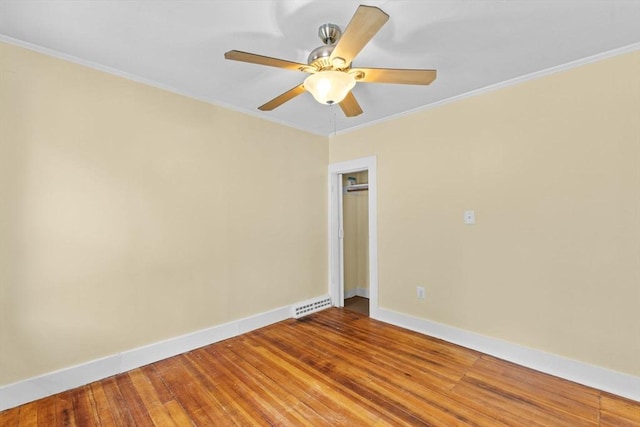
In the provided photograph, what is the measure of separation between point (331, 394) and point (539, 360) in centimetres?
169

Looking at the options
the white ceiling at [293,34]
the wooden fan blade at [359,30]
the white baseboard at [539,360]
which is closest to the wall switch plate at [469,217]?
the white baseboard at [539,360]

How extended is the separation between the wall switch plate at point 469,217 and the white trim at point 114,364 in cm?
234

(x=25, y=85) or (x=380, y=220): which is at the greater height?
(x=25, y=85)

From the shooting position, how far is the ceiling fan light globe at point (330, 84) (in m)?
1.54

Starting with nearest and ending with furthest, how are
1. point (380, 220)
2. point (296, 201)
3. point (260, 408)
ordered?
point (260, 408) < point (380, 220) < point (296, 201)

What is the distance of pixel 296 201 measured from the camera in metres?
3.50

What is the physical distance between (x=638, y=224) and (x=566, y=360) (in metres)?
1.10

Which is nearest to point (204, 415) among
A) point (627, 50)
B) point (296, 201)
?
point (296, 201)

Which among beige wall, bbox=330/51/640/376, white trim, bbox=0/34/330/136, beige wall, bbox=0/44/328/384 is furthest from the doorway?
white trim, bbox=0/34/330/136

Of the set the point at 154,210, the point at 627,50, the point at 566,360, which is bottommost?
the point at 566,360

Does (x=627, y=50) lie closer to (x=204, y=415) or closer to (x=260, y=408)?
(x=260, y=408)

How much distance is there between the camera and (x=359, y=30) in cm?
124

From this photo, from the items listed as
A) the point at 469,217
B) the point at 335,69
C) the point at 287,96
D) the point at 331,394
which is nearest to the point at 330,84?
the point at 335,69

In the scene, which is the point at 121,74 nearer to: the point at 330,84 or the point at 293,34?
the point at 293,34
